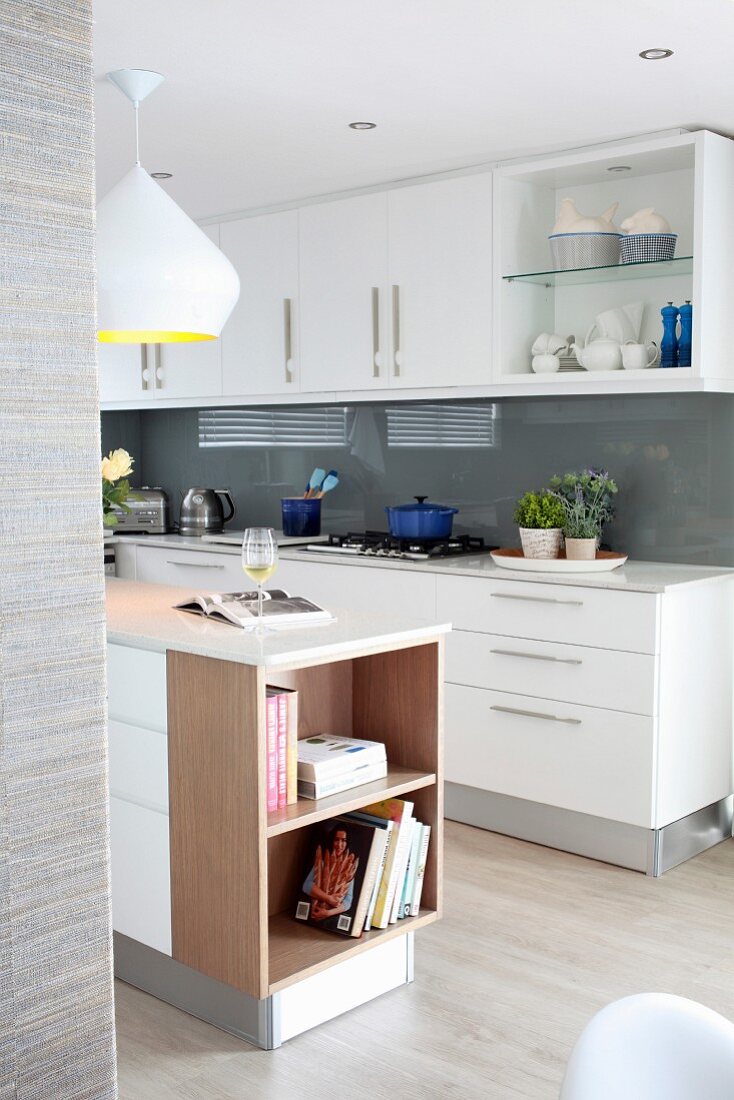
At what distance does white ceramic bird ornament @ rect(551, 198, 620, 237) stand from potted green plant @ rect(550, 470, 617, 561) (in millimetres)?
838

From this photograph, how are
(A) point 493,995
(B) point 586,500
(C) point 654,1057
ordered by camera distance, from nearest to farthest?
(C) point 654,1057, (A) point 493,995, (B) point 586,500

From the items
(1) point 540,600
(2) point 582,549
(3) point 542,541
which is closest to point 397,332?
(3) point 542,541

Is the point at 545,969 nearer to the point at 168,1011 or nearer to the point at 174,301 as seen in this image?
the point at 168,1011

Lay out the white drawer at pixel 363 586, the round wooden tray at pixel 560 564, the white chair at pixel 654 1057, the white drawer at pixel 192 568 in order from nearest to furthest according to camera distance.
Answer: the white chair at pixel 654 1057 < the round wooden tray at pixel 560 564 < the white drawer at pixel 363 586 < the white drawer at pixel 192 568

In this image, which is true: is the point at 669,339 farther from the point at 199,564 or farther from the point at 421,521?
the point at 199,564

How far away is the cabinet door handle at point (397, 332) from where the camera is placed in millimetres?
4277

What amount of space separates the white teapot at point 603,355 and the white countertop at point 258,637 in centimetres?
142

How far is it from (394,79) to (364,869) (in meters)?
2.08

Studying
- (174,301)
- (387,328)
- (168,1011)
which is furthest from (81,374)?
(387,328)

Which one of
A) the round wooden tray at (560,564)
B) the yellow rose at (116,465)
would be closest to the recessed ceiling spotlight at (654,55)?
the round wooden tray at (560,564)

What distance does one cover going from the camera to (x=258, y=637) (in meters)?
2.56

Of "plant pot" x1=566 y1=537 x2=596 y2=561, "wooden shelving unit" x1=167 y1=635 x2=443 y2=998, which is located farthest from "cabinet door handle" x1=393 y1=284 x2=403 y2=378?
"wooden shelving unit" x1=167 y1=635 x2=443 y2=998

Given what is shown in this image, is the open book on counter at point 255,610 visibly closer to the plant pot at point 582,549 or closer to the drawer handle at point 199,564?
the plant pot at point 582,549

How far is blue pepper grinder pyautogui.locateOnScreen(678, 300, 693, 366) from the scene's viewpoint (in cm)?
360
